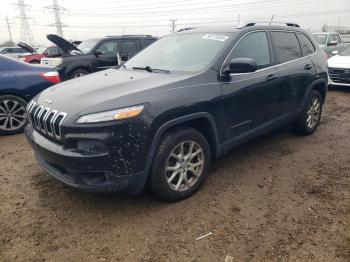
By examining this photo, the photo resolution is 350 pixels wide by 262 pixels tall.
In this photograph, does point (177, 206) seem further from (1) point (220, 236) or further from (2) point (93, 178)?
(2) point (93, 178)

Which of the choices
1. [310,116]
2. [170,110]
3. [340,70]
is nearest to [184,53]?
[170,110]

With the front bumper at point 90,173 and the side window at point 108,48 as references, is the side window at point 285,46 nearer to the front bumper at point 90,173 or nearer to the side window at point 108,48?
the front bumper at point 90,173

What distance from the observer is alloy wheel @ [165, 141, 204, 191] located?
10.3 feet

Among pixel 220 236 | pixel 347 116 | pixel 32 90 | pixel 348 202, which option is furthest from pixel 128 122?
pixel 347 116

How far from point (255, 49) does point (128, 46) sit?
6853mm

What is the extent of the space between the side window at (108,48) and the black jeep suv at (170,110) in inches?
226

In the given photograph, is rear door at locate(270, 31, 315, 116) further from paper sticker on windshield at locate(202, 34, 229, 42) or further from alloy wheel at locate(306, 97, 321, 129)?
paper sticker on windshield at locate(202, 34, 229, 42)

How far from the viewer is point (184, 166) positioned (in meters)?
3.25

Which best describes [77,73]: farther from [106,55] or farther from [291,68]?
[291,68]

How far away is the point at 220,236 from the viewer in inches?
109

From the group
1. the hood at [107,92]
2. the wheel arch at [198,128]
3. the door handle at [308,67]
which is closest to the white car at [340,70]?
the door handle at [308,67]

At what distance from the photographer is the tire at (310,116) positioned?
5062 mm

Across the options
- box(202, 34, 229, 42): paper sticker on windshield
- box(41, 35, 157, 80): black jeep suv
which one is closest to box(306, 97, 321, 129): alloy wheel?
box(202, 34, 229, 42): paper sticker on windshield

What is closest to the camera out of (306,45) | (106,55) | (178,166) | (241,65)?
(178,166)
